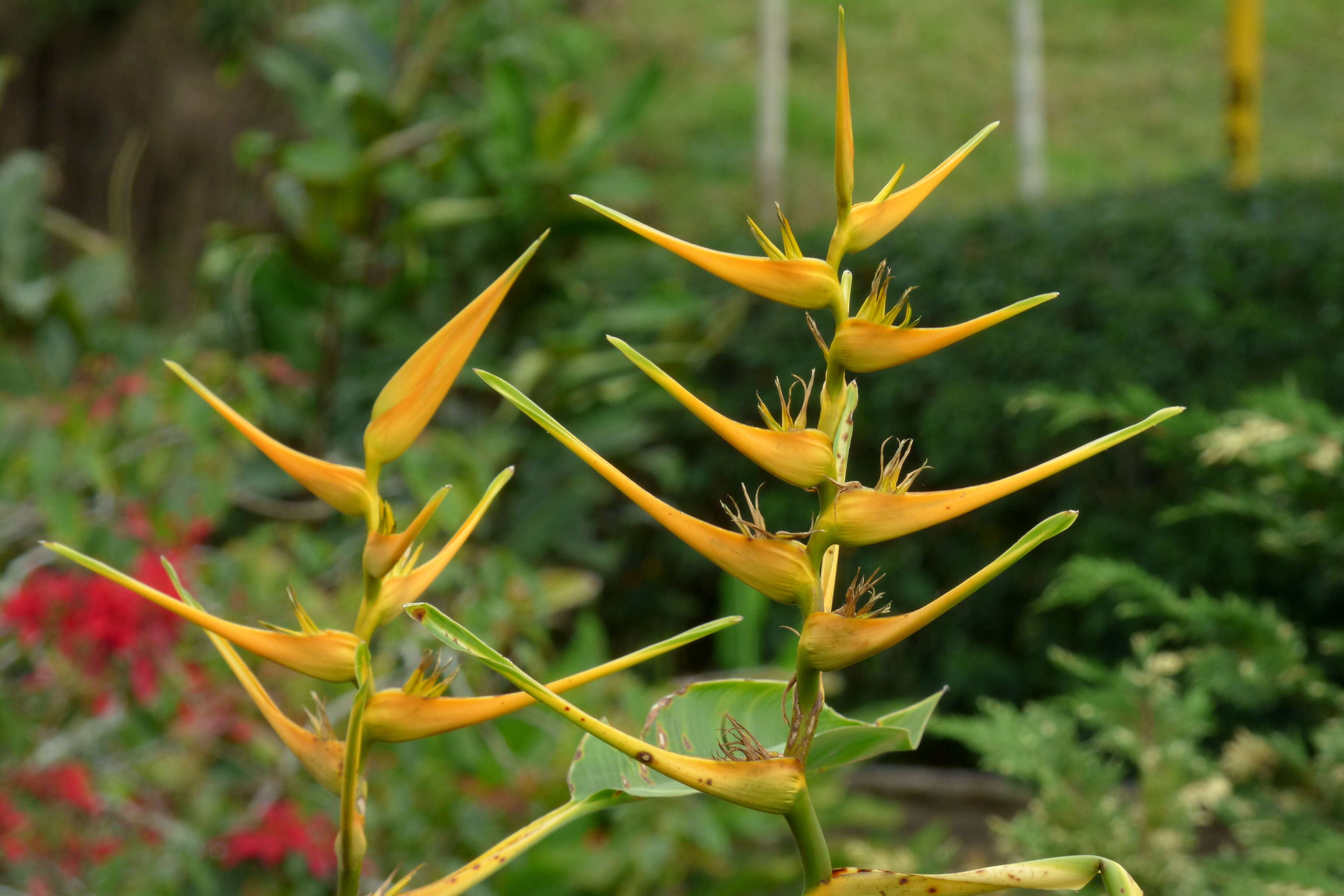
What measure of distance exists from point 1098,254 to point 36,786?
3050mm

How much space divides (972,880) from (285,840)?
1643mm

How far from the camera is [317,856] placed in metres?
1.64

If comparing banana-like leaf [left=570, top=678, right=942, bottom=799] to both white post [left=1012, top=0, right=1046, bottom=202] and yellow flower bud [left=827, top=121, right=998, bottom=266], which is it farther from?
white post [left=1012, top=0, right=1046, bottom=202]

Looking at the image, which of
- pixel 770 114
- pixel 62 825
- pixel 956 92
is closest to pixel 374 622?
pixel 62 825

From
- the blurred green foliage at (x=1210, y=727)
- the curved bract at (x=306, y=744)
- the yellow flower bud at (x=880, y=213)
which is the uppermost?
the yellow flower bud at (x=880, y=213)

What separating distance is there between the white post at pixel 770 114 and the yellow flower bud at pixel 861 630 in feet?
18.7

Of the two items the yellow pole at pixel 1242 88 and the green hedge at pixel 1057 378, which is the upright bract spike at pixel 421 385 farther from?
the yellow pole at pixel 1242 88

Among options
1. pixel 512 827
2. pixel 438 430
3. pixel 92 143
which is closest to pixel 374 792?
pixel 512 827

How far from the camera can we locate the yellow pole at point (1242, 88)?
149 inches

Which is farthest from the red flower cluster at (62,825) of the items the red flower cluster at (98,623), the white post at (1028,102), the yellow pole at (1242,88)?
the white post at (1028,102)

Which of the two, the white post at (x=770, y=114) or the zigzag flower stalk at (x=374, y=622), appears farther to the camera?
the white post at (x=770, y=114)

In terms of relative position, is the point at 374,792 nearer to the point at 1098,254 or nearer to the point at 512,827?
the point at 512,827

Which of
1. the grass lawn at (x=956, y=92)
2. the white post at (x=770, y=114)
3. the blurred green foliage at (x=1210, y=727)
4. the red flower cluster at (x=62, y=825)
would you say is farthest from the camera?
the grass lawn at (x=956, y=92)

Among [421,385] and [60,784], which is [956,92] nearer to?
[60,784]
